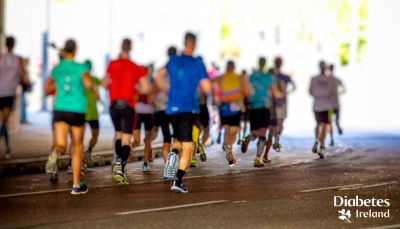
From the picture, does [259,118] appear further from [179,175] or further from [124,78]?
[179,175]

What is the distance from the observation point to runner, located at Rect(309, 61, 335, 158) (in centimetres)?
2208

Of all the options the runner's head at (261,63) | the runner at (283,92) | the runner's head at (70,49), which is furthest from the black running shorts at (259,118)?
the runner's head at (70,49)

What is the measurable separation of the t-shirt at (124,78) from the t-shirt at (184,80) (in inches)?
52.7

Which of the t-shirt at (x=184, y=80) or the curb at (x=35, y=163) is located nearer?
the t-shirt at (x=184, y=80)

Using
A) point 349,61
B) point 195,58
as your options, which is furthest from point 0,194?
point 349,61

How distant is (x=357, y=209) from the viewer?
12.3m

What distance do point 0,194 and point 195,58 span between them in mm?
3150

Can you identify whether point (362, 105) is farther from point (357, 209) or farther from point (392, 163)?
point (357, 209)

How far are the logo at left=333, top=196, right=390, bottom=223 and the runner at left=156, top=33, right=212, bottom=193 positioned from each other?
2.03m

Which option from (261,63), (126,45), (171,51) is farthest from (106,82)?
(261,63)

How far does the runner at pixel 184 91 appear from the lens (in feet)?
46.3

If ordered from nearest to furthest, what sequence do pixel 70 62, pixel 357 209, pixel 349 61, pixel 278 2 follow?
pixel 357 209, pixel 70 62, pixel 349 61, pixel 278 2

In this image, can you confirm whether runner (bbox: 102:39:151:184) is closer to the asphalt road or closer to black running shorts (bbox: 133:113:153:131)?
the asphalt road

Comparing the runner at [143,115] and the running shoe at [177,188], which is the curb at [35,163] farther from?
the running shoe at [177,188]
